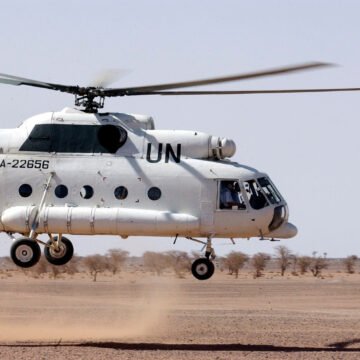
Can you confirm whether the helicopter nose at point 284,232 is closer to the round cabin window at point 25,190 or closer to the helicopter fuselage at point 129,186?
the helicopter fuselage at point 129,186

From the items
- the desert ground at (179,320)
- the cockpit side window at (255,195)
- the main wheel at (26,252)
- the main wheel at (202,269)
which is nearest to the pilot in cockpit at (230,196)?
the cockpit side window at (255,195)

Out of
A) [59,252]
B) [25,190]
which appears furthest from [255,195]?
[25,190]

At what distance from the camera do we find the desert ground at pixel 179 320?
3041cm

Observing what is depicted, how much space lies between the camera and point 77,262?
282 feet

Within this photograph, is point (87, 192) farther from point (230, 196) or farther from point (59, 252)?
point (230, 196)

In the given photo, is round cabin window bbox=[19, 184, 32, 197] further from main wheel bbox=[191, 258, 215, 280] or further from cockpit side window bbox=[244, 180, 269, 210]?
cockpit side window bbox=[244, 180, 269, 210]

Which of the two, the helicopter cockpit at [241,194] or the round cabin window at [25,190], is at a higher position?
the helicopter cockpit at [241,194]

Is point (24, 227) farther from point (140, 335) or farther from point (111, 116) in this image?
point (140, 335)

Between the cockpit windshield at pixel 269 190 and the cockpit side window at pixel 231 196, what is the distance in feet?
2.04

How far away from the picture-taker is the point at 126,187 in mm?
29594

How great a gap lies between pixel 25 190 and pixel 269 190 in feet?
20.2

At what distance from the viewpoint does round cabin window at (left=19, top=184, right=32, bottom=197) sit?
29844 mm

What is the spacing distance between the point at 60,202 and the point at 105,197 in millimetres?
1152

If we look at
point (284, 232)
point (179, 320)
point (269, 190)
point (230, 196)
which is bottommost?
point (179, 320)
